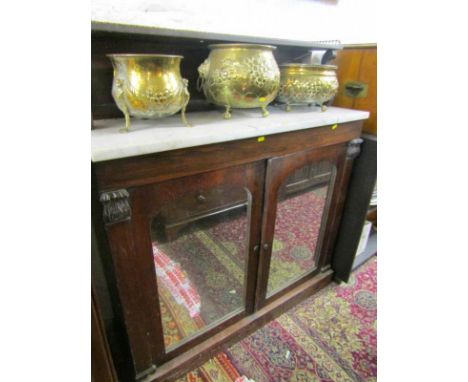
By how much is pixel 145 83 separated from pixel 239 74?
0.83 feet

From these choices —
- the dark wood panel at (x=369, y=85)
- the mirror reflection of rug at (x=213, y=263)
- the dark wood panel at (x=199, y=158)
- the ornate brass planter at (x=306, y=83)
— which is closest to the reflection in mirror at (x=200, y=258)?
Result: the mirror reflection of rug at (x=213, y=263)

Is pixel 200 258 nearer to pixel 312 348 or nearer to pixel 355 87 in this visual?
pixel 312 348

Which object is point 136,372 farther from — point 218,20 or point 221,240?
point 218,20

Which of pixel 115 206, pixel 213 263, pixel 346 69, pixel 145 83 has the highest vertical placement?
pixel 346 69

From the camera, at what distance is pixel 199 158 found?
0.69 metres

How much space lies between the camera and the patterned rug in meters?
1.04

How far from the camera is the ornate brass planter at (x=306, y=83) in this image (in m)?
0.90

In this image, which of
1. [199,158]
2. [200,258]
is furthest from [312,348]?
[199,158]

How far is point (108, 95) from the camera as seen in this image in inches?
31.0

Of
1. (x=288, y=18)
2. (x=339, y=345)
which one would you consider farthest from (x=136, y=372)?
(x=288, y=18)

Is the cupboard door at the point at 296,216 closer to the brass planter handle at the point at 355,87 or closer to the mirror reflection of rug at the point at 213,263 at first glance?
the mirror reflection of rug at the point at 213,263

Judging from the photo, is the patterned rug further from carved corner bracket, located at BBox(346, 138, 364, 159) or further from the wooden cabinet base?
carved corner bracket, located at BBox(346, 138, 364, 159)

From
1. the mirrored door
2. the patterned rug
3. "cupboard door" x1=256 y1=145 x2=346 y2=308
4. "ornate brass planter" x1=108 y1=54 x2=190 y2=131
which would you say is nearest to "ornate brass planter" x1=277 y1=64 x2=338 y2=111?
"cupboard door" x1=256 y1=145 x2=346 y2=308
